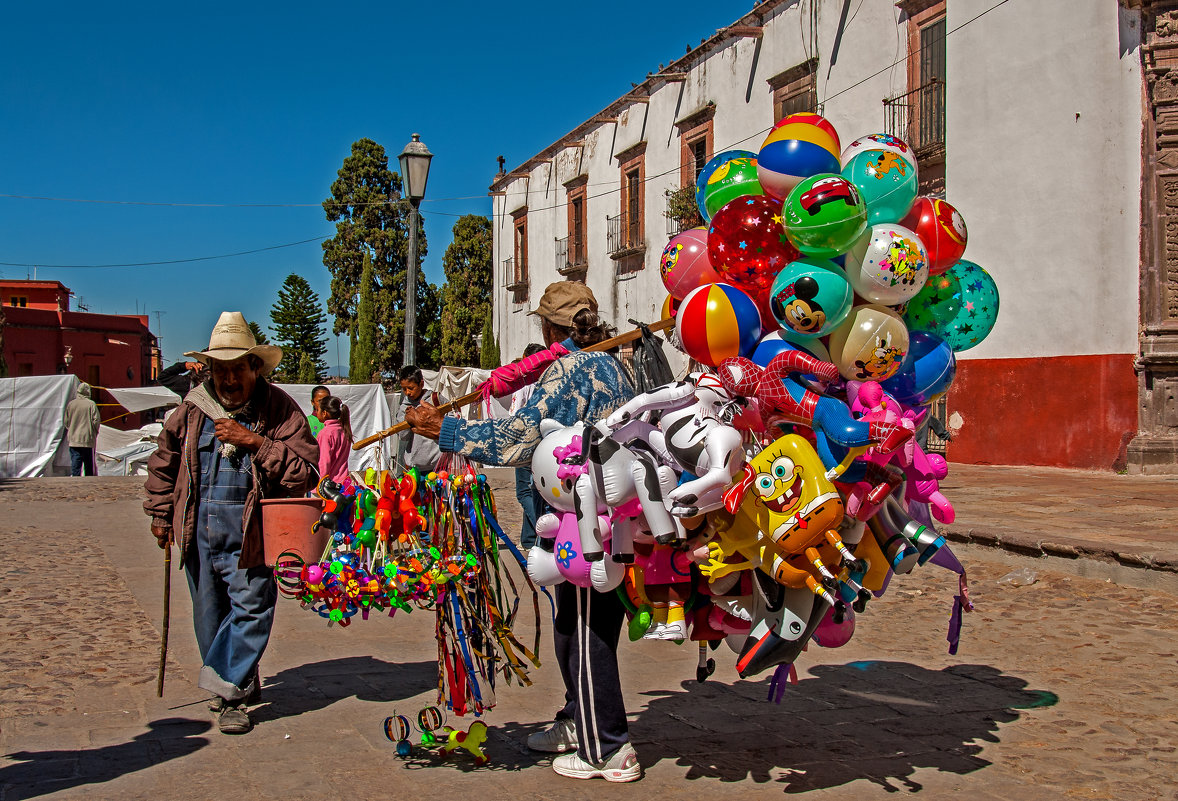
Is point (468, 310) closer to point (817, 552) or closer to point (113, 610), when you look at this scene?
point (113, 610)

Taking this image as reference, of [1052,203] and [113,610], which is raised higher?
[1052,203]

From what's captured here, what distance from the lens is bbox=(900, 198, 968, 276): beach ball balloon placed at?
364 cm

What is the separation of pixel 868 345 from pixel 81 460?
680 inches

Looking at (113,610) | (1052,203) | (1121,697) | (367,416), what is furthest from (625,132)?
(1121,697)

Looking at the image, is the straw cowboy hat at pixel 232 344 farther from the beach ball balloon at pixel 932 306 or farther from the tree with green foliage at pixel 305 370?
the tree with green foliage at pixel 305 370

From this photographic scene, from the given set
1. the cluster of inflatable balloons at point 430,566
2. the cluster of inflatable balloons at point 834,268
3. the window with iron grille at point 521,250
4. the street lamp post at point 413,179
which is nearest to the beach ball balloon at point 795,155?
the cluster of inflatable balloons at point 834,268

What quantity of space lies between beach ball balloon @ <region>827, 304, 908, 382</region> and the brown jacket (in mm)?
2385

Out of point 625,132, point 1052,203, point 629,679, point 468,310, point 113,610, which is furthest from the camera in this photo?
point 468,310

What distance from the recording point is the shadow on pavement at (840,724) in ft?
12.4

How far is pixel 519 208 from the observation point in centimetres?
3136

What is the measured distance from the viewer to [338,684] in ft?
16.4

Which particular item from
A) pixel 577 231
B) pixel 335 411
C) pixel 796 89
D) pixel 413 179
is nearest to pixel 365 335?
pixel 577 231

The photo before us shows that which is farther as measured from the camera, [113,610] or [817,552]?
[113,610]

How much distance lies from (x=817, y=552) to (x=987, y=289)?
1.30 m
